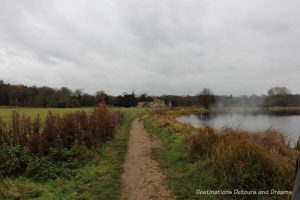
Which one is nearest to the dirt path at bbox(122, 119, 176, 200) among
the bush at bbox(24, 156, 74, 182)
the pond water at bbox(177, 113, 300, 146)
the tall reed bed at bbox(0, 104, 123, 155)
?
the bush at bbox(24, 156, 74, 182)

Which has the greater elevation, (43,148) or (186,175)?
(43,148)

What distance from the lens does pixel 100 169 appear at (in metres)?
9.24

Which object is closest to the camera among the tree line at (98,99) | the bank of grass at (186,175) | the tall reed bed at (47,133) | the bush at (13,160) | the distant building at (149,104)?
the bank of grass at (186,175)

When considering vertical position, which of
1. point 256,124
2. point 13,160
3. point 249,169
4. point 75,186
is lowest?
point 75,186

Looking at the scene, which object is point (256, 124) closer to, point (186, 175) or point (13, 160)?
point (186, 175)

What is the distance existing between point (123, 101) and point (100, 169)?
8818 centimetres

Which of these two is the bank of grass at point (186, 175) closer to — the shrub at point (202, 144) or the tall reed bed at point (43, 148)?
the shrub at point (202, 144)

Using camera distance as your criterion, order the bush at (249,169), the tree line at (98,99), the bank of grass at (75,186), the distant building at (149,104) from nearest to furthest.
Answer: the bush at (249,169)
the bank of grass at (75,186)
the tree line at (98,99)
the distant building at (149,104)

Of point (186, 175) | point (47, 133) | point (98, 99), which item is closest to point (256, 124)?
point (186, 175)

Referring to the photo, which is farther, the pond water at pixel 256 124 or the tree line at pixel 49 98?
the tree line at pixel 49 98

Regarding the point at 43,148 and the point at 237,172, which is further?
the point at 43,148

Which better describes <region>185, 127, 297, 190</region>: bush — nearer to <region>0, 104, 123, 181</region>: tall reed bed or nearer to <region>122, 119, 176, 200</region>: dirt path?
<region>122, 119, 176, 200</region>: dirt path

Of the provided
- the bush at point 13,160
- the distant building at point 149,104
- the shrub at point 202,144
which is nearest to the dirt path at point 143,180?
the shrub at point 202,144

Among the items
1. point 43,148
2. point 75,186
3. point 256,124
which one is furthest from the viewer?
point 256,124
